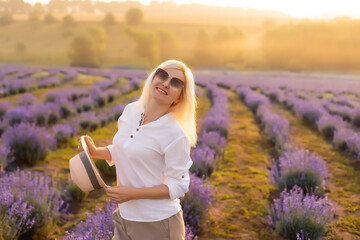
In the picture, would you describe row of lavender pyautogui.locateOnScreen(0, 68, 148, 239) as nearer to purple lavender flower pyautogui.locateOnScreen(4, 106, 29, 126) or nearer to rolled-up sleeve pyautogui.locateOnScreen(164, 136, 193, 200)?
rolled-up sleeve pyautogui.locateOnScreen(164, 136, 193, 200)

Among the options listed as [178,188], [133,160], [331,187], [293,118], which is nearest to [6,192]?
[133,160]

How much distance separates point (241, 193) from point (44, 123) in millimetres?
6287

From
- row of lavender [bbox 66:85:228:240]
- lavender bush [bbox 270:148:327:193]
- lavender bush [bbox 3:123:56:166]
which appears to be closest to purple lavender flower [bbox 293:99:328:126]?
row of lavender [bbox 66:85:228:240]

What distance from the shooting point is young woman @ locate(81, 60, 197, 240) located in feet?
5.73

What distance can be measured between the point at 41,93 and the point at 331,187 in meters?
13.5

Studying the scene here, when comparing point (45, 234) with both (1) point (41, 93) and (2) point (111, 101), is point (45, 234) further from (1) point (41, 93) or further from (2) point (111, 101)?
(1) point (41, 93)

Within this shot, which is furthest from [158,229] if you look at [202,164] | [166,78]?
[202,164]

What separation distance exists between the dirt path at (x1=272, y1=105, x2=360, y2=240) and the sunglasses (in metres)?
2.73

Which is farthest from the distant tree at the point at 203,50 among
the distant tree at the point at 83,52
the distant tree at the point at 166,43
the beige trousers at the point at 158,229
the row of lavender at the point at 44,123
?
the beige trousers at the point at 158,229

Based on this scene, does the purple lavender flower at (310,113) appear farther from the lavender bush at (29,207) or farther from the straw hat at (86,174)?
the straw hat at (86,174)

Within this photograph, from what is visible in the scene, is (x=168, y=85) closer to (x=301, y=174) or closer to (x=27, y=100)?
(x=301, y=174)

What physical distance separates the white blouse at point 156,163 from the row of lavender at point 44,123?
12.1ft

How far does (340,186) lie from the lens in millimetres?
5203

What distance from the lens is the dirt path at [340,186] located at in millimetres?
3738
